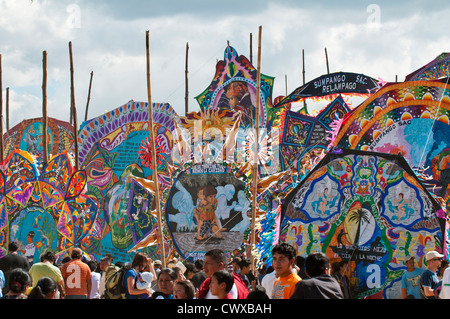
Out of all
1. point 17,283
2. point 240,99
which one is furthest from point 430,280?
point 240,99

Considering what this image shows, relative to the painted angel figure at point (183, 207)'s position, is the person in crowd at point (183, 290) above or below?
below

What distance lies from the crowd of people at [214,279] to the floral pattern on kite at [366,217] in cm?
33

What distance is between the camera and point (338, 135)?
1226 cm

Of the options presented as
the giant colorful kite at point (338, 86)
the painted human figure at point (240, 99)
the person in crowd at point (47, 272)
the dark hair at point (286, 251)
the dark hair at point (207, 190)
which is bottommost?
the person in crowd at point (47, 272)

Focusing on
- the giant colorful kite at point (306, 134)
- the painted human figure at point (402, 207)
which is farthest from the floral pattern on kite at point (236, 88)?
the painted human figure at point (402, 207)

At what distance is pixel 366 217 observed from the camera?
1037 centimetres

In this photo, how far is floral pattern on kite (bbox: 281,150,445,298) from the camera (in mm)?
10055

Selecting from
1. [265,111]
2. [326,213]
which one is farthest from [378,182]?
[265,111]

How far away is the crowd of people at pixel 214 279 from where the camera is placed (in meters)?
5.54

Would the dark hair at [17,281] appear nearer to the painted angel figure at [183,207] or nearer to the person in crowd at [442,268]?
the person in crowd at [442,268]

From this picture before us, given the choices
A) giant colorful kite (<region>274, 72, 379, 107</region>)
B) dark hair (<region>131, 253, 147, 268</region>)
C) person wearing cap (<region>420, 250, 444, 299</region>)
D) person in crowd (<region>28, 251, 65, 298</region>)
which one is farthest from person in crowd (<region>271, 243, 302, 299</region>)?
giant colorful kite (<region>274, 72, 379, 107</region>)

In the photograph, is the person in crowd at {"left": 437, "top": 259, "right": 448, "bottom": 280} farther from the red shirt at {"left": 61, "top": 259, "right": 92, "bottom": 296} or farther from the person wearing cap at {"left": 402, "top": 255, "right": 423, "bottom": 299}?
the red shirt at {"left": 61, "top": 259, "right": 92, "bottom": 296}
